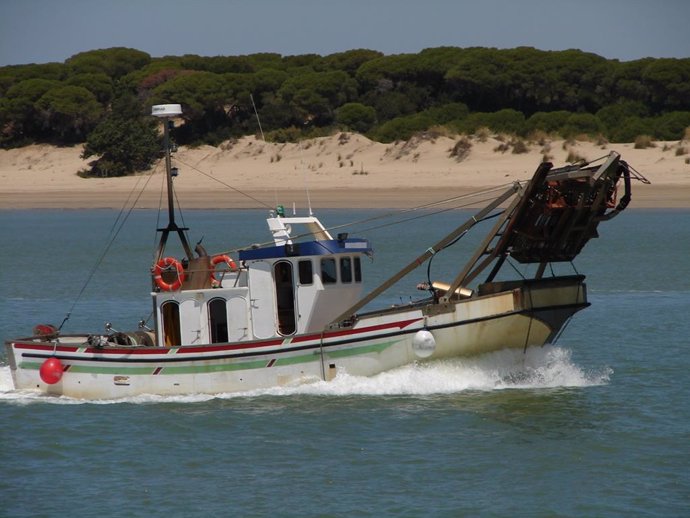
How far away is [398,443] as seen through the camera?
1908cm

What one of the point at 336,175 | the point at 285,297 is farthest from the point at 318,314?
the point at 336,175

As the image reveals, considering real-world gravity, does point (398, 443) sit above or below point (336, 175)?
below

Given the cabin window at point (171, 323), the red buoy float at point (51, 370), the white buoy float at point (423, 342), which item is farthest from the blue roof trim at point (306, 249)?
the red buoy float at point (51, 370)

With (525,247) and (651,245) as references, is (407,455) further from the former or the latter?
(651,245)

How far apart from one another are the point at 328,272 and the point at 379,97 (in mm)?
55831

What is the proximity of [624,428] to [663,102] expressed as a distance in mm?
53849

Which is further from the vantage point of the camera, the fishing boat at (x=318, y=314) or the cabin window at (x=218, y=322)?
the cabin window at (x=218, y=322)

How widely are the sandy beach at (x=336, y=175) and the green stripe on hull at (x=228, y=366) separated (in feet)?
103

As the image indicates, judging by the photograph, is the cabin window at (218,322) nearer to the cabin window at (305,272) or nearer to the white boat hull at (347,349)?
the white boat hull at (347,349)

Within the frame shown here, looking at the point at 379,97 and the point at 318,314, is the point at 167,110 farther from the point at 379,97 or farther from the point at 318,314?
the point at 379,97

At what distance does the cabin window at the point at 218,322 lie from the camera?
71.1 feet

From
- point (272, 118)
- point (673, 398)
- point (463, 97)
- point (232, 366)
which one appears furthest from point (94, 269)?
point (463, 97)

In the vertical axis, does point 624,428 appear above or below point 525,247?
below

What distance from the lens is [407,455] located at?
60.8 feet
